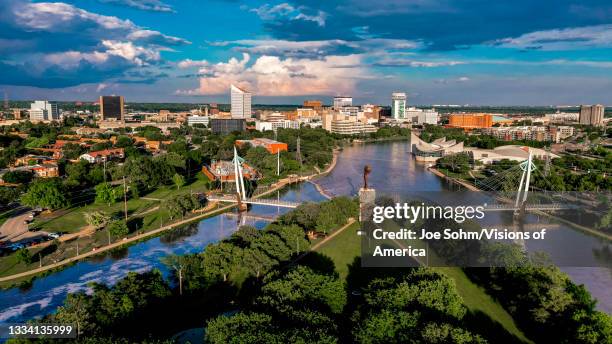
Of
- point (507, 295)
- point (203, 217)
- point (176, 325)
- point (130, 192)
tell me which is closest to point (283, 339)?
point (176, 325)

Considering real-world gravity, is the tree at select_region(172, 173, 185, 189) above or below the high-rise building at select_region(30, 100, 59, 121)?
below

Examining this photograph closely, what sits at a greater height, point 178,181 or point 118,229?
point 178,181

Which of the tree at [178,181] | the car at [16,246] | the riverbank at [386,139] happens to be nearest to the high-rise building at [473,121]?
the riverbank at [386,139]

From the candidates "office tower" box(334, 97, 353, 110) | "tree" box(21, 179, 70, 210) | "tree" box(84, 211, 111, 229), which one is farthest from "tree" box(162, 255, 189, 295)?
"office tower" box(334, 97, 353, 110)

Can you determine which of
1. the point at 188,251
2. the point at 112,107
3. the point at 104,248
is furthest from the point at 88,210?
the point at 112,107

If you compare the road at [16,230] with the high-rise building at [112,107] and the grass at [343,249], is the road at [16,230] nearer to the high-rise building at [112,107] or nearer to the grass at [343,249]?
the grass at [343,249]

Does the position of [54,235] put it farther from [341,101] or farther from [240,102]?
[341,101]

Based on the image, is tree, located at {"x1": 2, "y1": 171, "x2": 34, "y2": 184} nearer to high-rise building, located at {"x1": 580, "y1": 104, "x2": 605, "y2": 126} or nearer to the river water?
the river water
